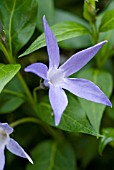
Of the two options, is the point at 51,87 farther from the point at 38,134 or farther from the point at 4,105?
the point at 38,134

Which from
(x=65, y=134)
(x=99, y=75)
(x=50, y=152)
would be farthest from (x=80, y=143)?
(x=99, y=75)

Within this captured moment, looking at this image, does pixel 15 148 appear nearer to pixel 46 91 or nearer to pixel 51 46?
pixel 51 46

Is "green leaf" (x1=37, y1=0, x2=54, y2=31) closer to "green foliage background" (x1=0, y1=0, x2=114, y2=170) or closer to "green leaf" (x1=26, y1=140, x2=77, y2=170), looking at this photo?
"green foliage background" (x1=0, y1=0, x2=114, y2=170)

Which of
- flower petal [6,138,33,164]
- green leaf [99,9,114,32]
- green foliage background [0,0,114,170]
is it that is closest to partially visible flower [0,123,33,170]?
flower petal [6,138,33,164]

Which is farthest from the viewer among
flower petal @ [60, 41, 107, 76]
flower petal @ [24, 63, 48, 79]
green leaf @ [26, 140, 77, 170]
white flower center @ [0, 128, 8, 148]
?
green leaf @ [26, 140, 77, 170]

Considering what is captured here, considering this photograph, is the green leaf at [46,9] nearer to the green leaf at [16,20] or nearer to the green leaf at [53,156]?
the green leaf at [16,20]

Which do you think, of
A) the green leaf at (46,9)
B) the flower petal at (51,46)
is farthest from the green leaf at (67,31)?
the green leaf at (46,9)

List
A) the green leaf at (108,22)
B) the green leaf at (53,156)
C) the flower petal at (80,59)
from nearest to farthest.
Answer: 1. the flower petal at (80,59)
2. the green leaf at (108,22)
3. the green leaf at (53,156)
